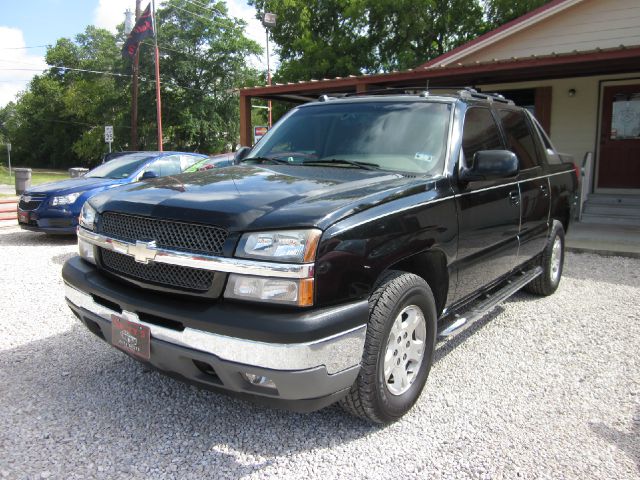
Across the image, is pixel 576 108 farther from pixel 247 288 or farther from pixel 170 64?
pixel 170 64

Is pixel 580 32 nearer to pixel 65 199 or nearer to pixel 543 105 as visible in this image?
pixel 543 105

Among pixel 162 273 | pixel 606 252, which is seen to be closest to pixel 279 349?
pixel 162 273

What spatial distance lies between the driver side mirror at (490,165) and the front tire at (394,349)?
864mm

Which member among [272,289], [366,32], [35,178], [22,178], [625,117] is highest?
[366,32]

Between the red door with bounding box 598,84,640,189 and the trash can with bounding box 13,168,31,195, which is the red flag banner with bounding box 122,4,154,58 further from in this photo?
the red door with bounding box 598,84,640,189

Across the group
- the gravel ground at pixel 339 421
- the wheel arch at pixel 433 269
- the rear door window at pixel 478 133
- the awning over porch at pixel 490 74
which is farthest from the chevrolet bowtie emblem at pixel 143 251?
the awning over porch at pixel 490 74

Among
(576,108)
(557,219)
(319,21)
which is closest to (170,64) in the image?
(319,21)

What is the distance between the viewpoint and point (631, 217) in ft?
34.0

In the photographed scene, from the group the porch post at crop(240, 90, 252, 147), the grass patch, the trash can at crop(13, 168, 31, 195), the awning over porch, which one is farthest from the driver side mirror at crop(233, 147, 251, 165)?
the grass patch

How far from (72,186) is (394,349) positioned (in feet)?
24.9

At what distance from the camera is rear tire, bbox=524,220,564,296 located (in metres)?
5.28

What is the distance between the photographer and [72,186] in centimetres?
878

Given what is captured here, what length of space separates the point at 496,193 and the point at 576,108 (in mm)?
9257

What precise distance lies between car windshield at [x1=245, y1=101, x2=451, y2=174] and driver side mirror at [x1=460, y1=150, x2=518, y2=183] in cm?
20
